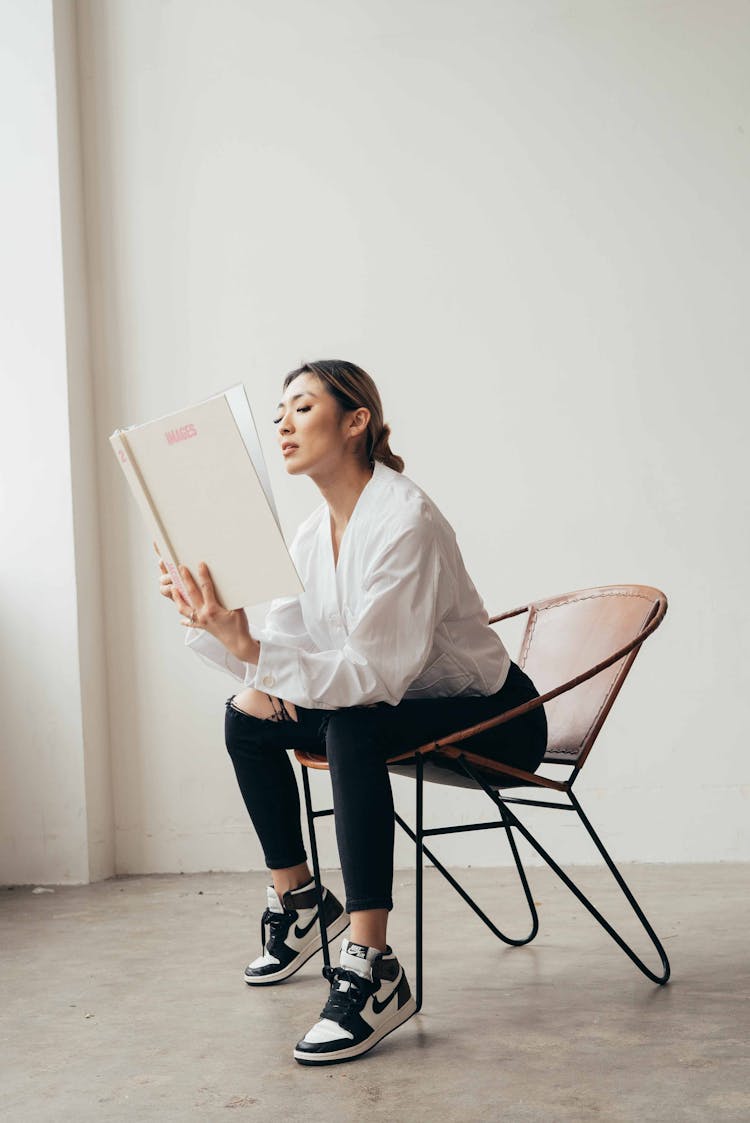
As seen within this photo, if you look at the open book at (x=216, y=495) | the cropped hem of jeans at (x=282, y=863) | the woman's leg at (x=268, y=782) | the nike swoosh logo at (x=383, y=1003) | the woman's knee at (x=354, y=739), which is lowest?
the nike swoosh logo at (x=383, y=1003)

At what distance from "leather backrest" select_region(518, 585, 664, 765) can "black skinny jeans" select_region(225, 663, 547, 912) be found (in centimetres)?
11

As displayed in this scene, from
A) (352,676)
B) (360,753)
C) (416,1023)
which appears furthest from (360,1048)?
(352,676)

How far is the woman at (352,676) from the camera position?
172cm

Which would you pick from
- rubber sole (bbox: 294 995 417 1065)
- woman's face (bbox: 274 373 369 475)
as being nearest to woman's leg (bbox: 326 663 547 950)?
rubber sole (bbox: 294 995 417 1065)

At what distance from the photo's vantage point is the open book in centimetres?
167

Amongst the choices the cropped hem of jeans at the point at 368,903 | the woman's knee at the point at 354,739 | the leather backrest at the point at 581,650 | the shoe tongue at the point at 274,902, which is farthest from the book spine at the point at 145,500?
the leather backrest at the point at 581,650

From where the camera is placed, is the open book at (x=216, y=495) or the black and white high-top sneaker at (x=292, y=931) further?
the black and white high-top sneaker at (x=292, y=931)

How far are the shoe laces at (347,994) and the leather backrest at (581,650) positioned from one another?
58 cm

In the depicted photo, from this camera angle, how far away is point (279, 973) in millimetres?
2102

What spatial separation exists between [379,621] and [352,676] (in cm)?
10

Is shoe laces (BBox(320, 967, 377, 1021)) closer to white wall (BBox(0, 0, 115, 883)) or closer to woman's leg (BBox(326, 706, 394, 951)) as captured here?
woman's leg (BBox(326, 706, 394, 951))

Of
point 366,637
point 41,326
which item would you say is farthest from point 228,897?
point 41,326

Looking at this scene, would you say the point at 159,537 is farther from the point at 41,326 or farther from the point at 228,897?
the point at 41,326

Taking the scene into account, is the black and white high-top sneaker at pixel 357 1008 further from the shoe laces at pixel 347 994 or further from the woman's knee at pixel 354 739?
the woman's knee at pixel 354 739
